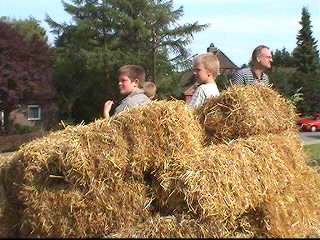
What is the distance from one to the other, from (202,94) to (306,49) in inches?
2583

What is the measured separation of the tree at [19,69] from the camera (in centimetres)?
3169

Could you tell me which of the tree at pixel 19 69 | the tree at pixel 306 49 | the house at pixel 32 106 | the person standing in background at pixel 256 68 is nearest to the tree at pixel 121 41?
the house at pixel 32 106

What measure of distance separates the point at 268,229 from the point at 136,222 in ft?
3.43

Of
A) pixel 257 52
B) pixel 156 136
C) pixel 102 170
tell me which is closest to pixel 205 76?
A: pixel 257 52

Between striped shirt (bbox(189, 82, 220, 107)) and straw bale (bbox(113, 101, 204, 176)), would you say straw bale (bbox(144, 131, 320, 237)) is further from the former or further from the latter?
striped shirt (bbox(189, 82, 220, 107))

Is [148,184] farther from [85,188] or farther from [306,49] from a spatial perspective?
[306,49]

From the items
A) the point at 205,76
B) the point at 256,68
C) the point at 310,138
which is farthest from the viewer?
the point at 310,138

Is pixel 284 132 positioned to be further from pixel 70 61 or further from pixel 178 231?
pixel 70 61

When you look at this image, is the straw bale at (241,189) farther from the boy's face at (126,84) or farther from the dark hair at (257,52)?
the dark hair at (257,52)

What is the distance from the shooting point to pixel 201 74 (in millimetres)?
5781

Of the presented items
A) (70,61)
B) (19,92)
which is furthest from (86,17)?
(19,92)

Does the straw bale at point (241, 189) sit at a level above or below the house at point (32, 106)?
above

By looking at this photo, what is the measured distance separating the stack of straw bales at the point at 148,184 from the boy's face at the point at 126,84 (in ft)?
3.76

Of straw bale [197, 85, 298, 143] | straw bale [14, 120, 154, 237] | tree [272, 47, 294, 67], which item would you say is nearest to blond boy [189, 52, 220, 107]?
straw bale [197, 85, 298, 143]
